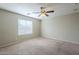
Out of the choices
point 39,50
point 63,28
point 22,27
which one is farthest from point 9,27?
point 63,28

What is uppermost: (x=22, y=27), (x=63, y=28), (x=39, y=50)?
(x=22, y=27)

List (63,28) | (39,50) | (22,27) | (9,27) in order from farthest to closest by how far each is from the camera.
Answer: (63,28) < (22,27) < (9,27) < (39,50)

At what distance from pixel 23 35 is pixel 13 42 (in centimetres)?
70

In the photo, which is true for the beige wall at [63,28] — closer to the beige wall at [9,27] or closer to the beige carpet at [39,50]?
the beige carpet at [39,50]

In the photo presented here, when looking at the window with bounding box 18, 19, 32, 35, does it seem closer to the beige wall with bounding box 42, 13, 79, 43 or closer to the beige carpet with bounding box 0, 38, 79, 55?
the beige carpet with bounding box 0, 38, 79, 55

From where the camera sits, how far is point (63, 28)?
5699 mm

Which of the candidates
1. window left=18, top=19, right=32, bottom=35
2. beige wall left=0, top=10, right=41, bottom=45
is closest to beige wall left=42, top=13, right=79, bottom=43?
window left=18, top=19, right=32, bottom=35

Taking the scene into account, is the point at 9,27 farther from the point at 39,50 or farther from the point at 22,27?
the point at 39,50

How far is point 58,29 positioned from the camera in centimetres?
586

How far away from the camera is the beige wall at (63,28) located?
519 centimetres

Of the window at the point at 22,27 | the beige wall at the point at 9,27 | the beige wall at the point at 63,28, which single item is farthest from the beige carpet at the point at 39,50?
the beige wall at the point at 63,28

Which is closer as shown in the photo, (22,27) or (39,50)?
(39,50)
